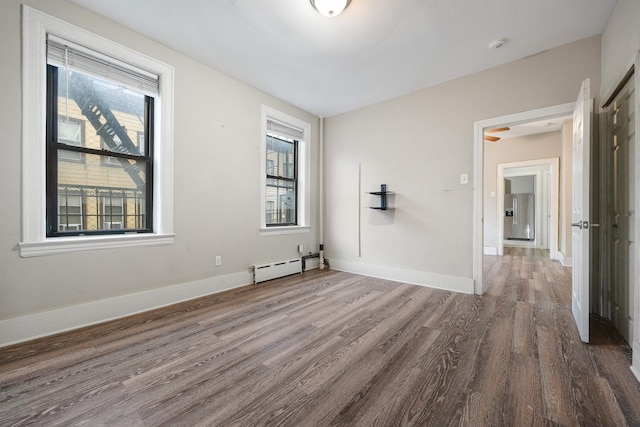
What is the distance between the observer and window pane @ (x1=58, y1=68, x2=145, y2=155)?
2.14 m

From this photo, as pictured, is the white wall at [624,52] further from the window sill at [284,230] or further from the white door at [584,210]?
the window sill at [284,230]

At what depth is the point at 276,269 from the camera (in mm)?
3689

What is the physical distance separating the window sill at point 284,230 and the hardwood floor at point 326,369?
3.90 feet

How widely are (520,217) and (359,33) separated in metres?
8.17

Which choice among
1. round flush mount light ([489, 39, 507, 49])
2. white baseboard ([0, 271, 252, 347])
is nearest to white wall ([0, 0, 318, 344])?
white baseboard ([0, 271, 252, 347])

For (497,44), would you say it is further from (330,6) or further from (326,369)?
(326,369)

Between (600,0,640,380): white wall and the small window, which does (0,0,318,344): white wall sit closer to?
the small window

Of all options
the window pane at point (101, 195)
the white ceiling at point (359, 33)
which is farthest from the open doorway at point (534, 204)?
the window pane at point (101, 195)

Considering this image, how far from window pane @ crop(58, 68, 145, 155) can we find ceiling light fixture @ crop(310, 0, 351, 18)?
6.31 ft

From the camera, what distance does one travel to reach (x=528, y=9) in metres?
→ 2.09

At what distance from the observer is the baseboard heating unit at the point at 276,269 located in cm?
345

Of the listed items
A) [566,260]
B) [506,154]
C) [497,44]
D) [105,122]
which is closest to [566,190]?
[566,260]

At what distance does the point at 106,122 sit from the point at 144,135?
315 millimetres

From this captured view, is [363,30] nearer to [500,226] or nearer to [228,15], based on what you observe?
[228,15]
